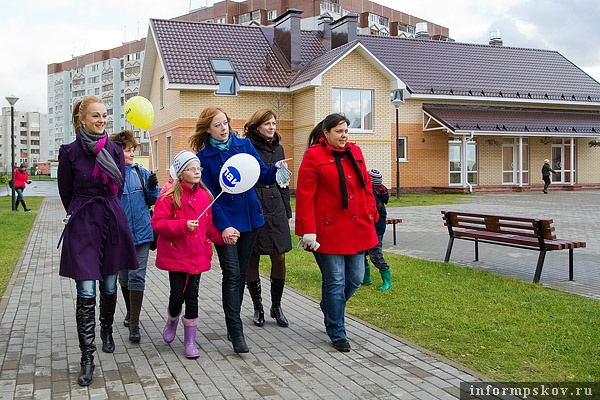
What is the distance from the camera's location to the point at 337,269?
558 cm

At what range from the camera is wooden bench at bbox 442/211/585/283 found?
28.0ft

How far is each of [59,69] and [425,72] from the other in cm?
11247

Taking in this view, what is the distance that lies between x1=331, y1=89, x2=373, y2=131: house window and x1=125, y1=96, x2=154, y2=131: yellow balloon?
67.8 feet

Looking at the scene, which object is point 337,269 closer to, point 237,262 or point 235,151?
point 237,262

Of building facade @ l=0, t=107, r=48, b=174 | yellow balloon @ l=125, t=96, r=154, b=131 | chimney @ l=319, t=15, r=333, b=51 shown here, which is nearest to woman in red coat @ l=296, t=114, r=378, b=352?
yellow balloon @ l=125, t=96, r=154, b=131

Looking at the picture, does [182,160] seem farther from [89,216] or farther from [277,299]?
[277,299]

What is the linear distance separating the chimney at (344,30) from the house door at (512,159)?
32.3 feet

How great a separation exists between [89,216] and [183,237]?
77 cm

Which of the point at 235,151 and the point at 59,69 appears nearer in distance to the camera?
the point at 235,151

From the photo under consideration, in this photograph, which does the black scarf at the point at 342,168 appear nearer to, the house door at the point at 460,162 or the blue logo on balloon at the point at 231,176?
the blue logo on balloon at the point at 231,176

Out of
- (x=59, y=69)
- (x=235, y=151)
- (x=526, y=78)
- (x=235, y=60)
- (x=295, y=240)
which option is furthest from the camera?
(x=59, y=69)

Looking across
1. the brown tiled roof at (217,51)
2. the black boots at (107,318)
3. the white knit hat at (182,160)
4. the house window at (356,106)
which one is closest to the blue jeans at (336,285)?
the white knit hat at (182,160)

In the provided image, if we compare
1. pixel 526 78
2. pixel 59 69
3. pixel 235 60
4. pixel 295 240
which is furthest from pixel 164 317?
A: pixel 59 69

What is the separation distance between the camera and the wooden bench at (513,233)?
8523 millimetres
